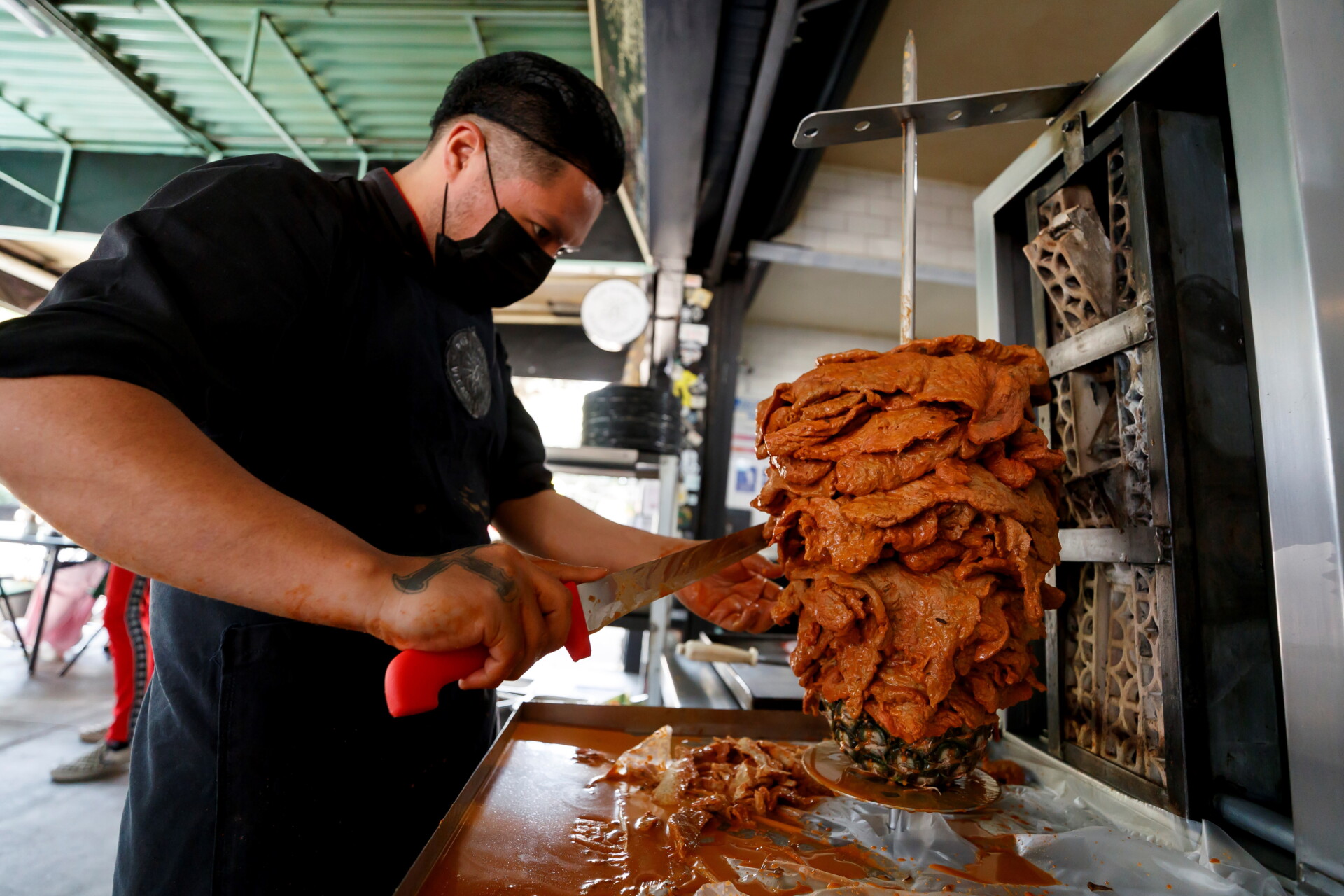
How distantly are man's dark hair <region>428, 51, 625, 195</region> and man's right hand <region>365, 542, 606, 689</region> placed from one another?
105cm

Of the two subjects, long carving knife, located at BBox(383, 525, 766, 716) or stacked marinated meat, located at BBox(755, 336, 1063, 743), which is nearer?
long carving knife, located at BBox(383, 525, 766, 716)

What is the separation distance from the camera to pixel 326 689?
1.32 metres

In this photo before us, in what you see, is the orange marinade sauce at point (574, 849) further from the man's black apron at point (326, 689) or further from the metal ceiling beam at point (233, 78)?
the metal ceiling beam at point (233, 78)

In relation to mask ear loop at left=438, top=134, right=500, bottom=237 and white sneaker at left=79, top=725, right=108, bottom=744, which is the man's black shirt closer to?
mask ear loop at left=438, top=134, right=500, bottom=237

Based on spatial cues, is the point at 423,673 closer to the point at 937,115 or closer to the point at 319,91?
the point at 937,115

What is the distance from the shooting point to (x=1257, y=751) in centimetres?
118

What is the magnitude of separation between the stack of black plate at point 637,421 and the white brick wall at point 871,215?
230 cm

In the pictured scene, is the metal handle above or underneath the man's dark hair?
underneath

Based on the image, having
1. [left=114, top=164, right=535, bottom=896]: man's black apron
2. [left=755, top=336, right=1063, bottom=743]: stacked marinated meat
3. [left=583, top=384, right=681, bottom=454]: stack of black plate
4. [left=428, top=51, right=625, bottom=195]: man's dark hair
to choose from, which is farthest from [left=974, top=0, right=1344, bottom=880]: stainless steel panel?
[left=583, top=384, right=681, bottom=454]: stack of black plate

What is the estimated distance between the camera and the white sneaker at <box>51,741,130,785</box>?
155 inches

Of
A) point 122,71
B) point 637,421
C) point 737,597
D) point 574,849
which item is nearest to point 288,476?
point 574,849

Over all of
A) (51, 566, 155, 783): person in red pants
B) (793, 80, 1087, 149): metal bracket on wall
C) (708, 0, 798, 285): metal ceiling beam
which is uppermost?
(708, 0, 798, 285): metal ceiling beam

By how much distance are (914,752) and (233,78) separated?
6715 mm

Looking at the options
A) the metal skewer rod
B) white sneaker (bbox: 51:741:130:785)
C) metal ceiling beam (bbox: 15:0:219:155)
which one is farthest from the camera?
metal ceiling beam (bbox: 15:0:219:155)
